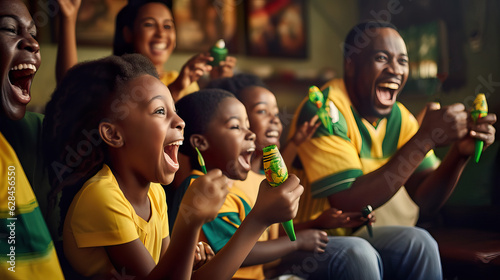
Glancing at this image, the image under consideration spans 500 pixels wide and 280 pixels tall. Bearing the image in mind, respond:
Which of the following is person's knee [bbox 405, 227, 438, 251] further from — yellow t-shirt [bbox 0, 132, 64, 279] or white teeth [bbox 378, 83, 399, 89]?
yellow t-shirt [bbox 0, 132, 64, 279]

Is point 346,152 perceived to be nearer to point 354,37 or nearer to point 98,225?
point 354,37

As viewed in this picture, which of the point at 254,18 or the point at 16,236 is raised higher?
the point at 254,18

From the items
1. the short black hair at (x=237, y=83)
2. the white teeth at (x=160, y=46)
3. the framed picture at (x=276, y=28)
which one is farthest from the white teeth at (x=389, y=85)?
the white teeth at (x=160, y=46)

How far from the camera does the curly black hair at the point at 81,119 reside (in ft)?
3.10

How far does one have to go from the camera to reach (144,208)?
0.97 metres

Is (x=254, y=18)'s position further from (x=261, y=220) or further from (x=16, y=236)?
(x=16, y=236)

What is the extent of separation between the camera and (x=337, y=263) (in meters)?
1.18

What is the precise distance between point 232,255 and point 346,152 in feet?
1.50

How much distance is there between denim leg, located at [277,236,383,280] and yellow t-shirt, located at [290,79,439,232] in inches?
2.8

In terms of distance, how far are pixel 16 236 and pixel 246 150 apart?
46 centimetres

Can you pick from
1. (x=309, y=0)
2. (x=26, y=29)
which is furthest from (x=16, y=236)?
(x=309, y=0)

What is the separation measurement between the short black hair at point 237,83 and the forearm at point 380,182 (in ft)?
1.07

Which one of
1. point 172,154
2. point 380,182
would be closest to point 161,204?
point 172,154

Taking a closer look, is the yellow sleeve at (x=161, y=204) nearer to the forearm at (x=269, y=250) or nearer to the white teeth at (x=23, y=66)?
the forearm at (x=269, y=250)
